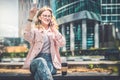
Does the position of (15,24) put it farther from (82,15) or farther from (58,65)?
(58,65)

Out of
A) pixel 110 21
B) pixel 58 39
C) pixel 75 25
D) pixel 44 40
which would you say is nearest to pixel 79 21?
pixel 75 25

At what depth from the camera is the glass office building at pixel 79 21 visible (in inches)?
197

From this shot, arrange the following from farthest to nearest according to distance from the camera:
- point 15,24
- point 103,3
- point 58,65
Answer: point 103,3 → point 15,24 → point 58,65

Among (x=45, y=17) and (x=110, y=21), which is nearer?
(x=45, y=17)

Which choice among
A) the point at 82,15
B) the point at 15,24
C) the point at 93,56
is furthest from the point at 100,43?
the point at 15,24

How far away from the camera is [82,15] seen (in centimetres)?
512

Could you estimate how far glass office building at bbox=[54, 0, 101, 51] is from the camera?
502cm

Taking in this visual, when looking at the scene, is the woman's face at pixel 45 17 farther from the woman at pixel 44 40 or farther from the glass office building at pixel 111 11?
the glass office building at pixel 111 11

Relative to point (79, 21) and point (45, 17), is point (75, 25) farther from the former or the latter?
point (45, 17)

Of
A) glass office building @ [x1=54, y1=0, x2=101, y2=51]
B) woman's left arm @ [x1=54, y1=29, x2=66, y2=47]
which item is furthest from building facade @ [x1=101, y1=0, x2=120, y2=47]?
woman's left arm @ [x1=54, y1=29, x2=66, y2=47]

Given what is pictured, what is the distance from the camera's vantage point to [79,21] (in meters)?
5.07

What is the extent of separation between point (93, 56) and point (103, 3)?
99cm

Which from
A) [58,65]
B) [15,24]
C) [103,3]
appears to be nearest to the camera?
[58,65]

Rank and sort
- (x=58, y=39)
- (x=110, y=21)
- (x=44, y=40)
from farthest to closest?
(x=110, y=21), (x=58, y=39), (x=44, y=40)
